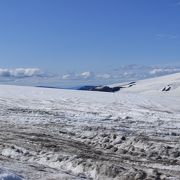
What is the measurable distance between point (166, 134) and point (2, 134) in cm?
851

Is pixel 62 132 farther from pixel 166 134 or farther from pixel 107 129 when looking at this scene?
pixel 166 134

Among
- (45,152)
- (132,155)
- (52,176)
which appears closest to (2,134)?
(45,152)

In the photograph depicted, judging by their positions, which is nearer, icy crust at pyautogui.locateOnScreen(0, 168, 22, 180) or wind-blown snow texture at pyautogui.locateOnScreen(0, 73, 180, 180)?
icy crust at pyautogui.locateOnScreen(0, 168, 22, 180)

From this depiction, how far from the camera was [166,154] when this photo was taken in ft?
58.0

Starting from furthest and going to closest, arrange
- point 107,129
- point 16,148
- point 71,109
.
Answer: point 71,109 < point 107,129 < point 16,148

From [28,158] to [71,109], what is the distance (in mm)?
18536

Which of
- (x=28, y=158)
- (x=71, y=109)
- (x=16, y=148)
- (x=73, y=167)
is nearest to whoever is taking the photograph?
(x=73, y=167)

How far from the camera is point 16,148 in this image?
18844mm

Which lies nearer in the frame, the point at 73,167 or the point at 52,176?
the point at 52,176

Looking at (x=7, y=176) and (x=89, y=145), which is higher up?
(x=7, y=176)

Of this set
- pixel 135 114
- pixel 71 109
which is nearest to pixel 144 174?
pixel 135 114

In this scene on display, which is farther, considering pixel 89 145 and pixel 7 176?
pixel 89 145

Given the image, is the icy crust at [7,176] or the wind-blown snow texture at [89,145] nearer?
the icy crust at [7,176]

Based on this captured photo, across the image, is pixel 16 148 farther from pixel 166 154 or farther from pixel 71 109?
pixel 71 109
